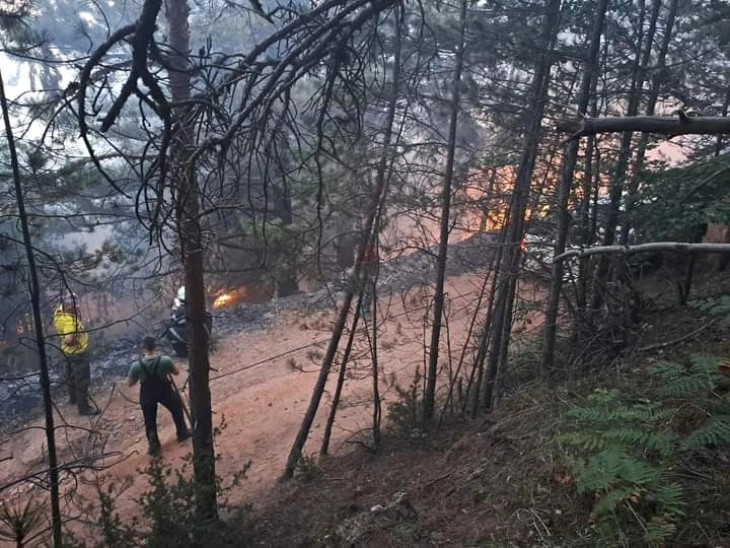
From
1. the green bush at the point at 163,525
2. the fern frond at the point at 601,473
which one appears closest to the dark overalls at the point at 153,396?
the green bush at the point at 163,525

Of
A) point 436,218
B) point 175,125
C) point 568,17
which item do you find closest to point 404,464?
point 436,218

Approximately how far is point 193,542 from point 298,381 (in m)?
7.16

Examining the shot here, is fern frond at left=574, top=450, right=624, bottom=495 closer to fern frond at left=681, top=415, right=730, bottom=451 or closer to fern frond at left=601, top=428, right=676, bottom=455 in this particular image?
fern frond at left=601, top=428, right=676, bottom=455

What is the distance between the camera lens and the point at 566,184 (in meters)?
5.81

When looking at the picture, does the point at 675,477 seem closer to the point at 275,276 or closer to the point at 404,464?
the point at 404,464

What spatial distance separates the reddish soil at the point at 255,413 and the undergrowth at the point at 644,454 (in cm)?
385

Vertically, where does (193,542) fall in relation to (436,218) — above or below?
below

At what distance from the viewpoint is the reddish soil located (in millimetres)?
8672

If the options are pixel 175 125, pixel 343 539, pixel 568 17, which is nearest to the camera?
pixel 175 125

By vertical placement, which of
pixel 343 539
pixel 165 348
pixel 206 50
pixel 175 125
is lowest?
pixel 165 348

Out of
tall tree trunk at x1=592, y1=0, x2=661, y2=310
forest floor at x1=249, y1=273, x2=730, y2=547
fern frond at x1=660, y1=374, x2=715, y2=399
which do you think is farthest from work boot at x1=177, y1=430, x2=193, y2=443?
fern frond at x1=660, y1=374, x2=715, y2=399

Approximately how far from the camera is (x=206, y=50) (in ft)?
7.45

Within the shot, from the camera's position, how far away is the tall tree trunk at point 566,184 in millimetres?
5516

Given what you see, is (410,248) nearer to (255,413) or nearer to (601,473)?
(601,473)
